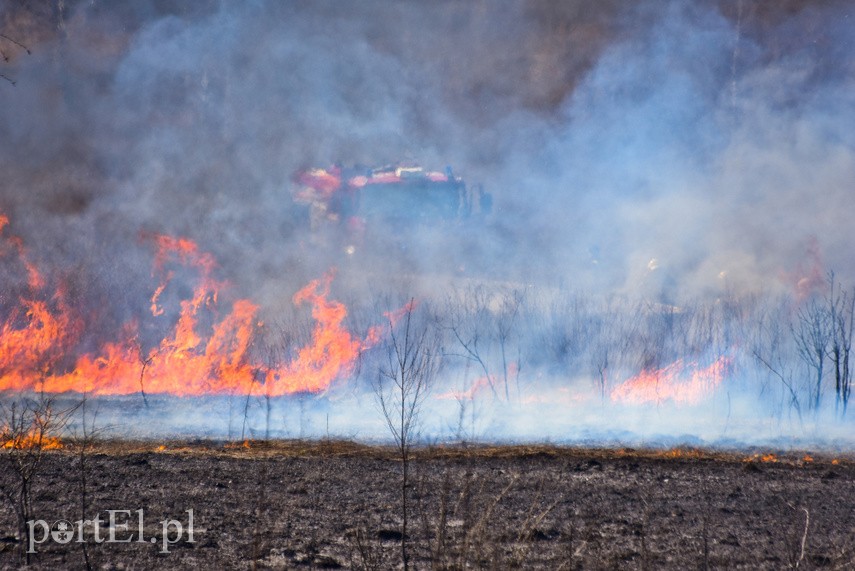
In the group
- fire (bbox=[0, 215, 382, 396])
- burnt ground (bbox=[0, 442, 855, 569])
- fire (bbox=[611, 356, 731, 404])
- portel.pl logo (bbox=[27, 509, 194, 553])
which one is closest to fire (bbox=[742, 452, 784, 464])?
burnt ground (bbox=[0, 442, 855, 569])

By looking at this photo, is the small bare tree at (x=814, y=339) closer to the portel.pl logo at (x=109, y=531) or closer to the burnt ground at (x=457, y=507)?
the burnt ground at (x=457, y=507)

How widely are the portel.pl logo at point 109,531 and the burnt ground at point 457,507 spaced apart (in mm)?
127

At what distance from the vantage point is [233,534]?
12.6 m

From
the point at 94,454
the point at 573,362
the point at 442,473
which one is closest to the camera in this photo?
the point at 442,473

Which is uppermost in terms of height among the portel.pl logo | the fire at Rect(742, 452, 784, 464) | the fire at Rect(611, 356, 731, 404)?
the fire at Rect(611, 356, 731, 404)

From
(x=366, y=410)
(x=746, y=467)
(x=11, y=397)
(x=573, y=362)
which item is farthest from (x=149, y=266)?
(x=746, y=467)

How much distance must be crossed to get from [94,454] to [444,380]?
2034 cm

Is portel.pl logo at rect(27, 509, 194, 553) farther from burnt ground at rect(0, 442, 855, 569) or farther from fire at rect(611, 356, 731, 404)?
fire at rect(611, 356, 731, 404)

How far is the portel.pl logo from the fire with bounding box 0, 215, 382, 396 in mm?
22337

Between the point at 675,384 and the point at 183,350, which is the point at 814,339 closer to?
the point at 675,384

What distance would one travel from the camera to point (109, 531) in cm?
1255

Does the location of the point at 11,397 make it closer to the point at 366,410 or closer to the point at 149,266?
the point at 149,266

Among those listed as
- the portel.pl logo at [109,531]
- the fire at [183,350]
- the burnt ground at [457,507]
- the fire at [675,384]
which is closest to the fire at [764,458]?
the burnt ground at [457,507]

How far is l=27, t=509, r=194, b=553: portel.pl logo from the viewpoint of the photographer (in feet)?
39.2
